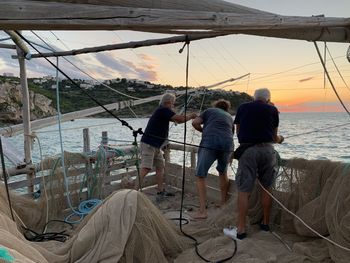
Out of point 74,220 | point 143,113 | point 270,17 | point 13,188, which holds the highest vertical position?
point 270,17

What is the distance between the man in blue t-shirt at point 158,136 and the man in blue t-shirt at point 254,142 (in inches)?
57.8

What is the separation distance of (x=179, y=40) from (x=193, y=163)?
3.33 m

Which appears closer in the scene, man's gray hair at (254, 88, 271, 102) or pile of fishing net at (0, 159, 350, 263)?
pile of fishing net at (0, 159, 350, 263)

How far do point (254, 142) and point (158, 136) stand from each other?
2.22 m

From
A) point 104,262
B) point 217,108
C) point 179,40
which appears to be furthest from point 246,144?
point 104,262

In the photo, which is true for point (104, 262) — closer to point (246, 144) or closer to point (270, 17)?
point (246, 144)

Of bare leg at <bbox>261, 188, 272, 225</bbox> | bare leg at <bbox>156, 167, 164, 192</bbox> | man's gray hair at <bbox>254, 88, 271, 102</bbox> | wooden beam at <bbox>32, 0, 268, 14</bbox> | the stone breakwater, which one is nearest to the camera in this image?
wooden beam at <bbox>32, 0, 268, 14</bbox>

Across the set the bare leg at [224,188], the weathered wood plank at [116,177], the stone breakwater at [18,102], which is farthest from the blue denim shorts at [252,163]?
the stone breakwater at [18,102]

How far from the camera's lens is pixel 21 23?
1.70 meters

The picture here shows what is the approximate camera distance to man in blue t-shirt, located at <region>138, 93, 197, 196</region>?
20.5 ft

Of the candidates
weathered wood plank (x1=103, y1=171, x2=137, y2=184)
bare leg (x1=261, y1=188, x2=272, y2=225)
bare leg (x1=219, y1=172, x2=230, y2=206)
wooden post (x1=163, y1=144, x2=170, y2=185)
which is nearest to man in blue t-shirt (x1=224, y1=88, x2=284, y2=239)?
bare leg (x1=261, y1=188, x2=272, y2=225)

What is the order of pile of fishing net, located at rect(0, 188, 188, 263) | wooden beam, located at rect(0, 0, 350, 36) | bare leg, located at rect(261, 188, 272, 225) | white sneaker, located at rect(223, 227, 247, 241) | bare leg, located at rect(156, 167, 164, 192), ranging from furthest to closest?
bare leg, located at rect(156, 167, 164, 192), bare leg, located at rect(261, 188, 272, 225), white sneaker, located at rect(223, 227, 247, 241), pile of fishing net, located at rect(0, 188, 188, 263), wooden beam, located at rect(0, 0, 350, 36)

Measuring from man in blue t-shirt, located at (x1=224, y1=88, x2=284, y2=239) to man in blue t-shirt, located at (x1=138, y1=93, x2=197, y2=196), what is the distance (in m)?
1.47

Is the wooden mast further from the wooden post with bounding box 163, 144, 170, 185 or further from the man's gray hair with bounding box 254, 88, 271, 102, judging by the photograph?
the man's gray hair with bounding box 254, 88, 271, 102
